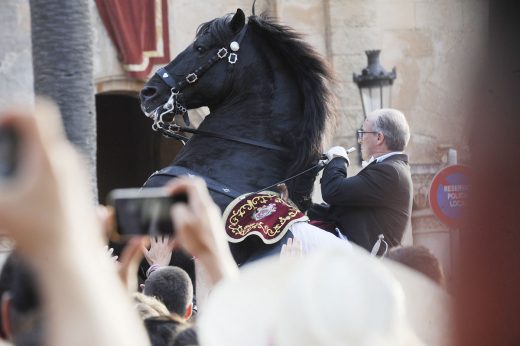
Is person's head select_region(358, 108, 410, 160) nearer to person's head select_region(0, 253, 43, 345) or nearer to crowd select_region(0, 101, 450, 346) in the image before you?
crowd select_region(0, 101, 450, 346)

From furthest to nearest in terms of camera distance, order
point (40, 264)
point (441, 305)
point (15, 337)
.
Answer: point (441, 305) → point (15, 337) → point (40, 264)

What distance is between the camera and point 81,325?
1.57m

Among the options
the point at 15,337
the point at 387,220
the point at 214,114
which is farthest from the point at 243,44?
the point at 15,337

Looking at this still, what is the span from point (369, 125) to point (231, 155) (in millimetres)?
695

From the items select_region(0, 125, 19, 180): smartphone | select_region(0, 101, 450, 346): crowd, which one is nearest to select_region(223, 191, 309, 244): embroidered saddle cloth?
select_region(0, 101, 450, 346): crowd

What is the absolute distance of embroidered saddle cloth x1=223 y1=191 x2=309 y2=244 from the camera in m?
5.28

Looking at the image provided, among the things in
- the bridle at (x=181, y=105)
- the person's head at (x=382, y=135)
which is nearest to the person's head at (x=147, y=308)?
the bridle at (x=181, y=105)

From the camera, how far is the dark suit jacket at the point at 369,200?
18.6 ft

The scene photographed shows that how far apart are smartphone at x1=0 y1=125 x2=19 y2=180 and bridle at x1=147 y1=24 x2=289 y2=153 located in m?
4.16

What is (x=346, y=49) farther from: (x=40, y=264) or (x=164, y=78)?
(x=40, y=264)

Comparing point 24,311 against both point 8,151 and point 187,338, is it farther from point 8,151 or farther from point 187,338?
point 187,338

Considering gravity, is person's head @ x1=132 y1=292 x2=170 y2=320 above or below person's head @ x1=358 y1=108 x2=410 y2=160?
below

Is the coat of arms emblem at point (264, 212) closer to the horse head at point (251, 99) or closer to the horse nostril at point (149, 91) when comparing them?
the horse head at point (251, 99)

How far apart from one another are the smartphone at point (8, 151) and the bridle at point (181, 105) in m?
4.16
